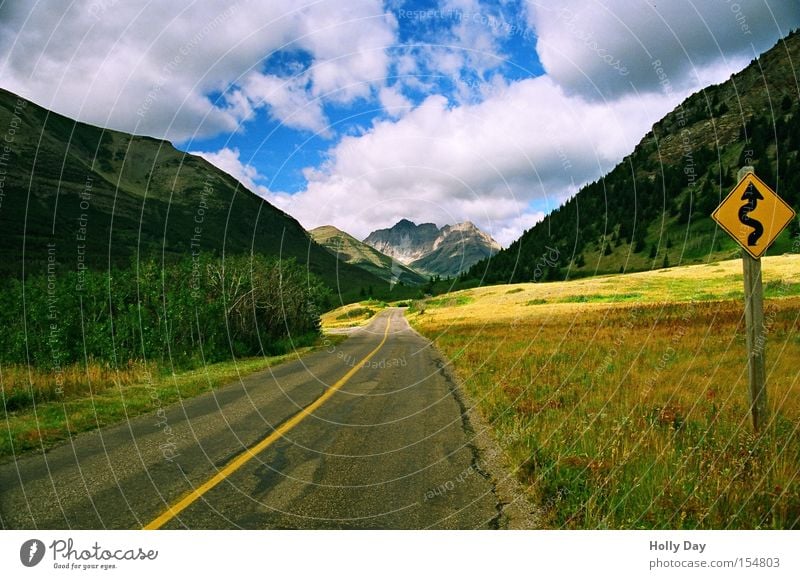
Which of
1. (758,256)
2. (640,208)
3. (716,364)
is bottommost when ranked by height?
(716,364)

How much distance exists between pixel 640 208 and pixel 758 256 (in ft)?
477

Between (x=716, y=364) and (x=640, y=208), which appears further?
(x=640, y=208)

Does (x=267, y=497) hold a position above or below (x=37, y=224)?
below

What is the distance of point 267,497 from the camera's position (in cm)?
537

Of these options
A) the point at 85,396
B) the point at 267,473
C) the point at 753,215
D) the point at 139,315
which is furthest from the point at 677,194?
the point at 267,473

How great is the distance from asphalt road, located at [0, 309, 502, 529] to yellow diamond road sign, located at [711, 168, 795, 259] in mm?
4657

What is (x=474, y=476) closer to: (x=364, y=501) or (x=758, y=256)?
(x=364, y=501)

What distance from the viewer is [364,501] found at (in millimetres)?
5273

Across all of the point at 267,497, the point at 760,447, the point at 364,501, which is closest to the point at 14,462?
the point at 267,497
